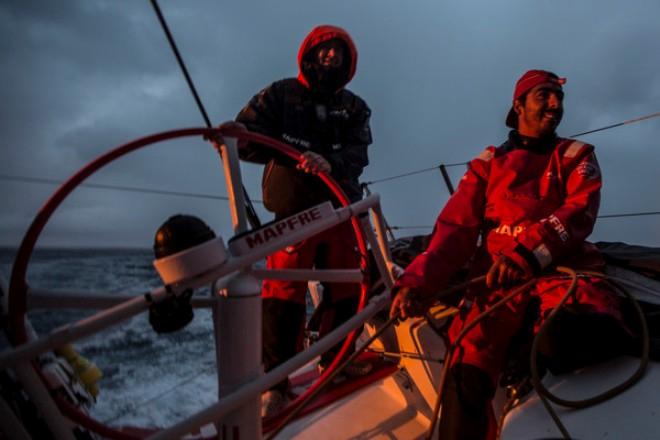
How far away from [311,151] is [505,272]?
87 centimetres

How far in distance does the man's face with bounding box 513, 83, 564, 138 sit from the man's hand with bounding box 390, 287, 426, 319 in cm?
78

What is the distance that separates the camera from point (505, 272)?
114 centimetres

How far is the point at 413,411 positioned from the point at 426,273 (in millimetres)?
626

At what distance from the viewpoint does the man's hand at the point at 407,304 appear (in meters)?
1.14

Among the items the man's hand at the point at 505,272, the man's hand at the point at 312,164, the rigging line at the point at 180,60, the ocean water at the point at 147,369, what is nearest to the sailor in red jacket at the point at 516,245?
the man's hand at the point at 505,272

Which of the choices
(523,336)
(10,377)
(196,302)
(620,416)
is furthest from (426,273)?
(10,377)

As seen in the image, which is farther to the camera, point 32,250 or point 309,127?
point 309,127

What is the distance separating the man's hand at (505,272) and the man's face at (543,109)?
23.2 inches

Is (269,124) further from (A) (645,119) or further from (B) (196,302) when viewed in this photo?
(A) (645,119)

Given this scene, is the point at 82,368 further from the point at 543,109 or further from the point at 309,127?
the point at 543,109

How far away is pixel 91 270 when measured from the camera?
644cm

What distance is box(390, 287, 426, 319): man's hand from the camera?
3.74 feet

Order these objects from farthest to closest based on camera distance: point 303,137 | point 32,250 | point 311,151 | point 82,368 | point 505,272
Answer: point 303,137 → point 311,151 → point 505,272 → point 82,368 → point 32,250

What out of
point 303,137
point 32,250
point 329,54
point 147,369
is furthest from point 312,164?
point 147,369
